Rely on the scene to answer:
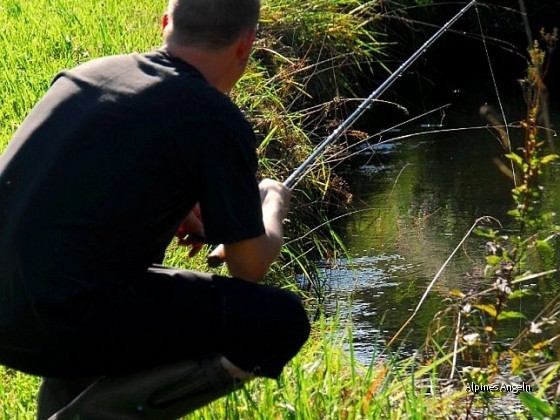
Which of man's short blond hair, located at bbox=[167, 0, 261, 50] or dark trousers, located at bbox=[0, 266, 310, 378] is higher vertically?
man's short blond hair, located at bbox=[167, 0, 261, 50]

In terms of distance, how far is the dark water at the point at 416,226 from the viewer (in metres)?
5.87

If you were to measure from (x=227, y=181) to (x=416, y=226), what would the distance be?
16.6 feet

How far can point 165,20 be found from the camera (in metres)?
2.62

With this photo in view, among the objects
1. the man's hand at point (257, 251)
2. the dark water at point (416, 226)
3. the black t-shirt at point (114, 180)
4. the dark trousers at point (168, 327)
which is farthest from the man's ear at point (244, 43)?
the dark water at point (416, 226)

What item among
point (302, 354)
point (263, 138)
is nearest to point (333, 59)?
point (263, 138)

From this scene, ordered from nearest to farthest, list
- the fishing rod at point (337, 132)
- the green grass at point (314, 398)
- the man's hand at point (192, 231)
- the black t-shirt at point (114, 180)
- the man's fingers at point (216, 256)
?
the black t-shirt at point (114, 180) → the man's fingers at point (216, 256) → the man's hand at point (192, 231) → the green grass at point (314, 398) → the fishing rod at point (337, 132)

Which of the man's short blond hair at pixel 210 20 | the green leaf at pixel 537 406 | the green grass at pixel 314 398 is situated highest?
the man's short blond hair at pixel 210 20

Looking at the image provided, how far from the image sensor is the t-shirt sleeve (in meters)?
2.40

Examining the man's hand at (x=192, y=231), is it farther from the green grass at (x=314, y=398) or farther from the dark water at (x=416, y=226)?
the dark water at (x=416, y=226)

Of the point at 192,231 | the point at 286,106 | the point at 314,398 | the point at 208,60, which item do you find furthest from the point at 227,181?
the point at 286,106

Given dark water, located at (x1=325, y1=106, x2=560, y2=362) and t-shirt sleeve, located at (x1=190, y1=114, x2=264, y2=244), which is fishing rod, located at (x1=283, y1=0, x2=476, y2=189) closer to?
t-shirt sleeve, located at (x1=190, y1=114, x2=264, y2=244)

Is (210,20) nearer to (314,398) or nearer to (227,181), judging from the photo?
(227,181)

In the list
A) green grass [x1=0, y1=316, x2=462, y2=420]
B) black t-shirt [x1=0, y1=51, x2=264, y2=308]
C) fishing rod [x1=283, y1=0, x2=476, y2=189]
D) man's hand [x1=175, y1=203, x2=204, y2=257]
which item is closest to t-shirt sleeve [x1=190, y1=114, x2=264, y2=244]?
black t-shirt [x1=0, y1=51, x2=264, y2=308]

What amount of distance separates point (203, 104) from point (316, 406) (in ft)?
3.72
